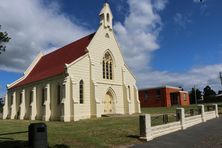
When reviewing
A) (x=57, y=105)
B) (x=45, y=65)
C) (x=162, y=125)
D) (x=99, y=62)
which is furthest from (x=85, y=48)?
(x=162, y=125)

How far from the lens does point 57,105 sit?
29.9 metres

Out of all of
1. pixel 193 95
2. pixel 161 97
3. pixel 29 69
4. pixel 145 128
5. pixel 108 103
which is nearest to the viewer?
pixel 145 128

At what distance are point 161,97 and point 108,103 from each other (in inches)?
1235

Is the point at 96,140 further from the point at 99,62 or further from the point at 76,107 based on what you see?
the point at 99,62

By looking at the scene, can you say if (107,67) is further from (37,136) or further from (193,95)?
(193,95)

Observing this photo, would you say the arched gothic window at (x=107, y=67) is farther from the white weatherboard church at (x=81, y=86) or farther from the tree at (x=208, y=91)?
the tree at (x=208, y=91)

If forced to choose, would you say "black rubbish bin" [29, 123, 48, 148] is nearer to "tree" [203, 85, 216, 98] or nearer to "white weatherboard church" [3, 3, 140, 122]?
"white weatherboard church" [3, 3, 140, 122]

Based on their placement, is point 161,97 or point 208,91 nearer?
point 161,97

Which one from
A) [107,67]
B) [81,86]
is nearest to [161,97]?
[107,67]

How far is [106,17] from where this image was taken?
35.5 meters

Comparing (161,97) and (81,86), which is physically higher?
(81,86)

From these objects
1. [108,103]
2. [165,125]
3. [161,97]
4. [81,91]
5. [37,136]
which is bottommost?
[165,125]

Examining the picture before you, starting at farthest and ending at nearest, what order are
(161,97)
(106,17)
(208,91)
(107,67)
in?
1. (208,91)
2. (161,97)
3. (106,17)
4. (107,67)

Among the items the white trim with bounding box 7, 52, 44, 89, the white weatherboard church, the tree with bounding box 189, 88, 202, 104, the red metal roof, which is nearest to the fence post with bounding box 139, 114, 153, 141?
the white weatherboard church
